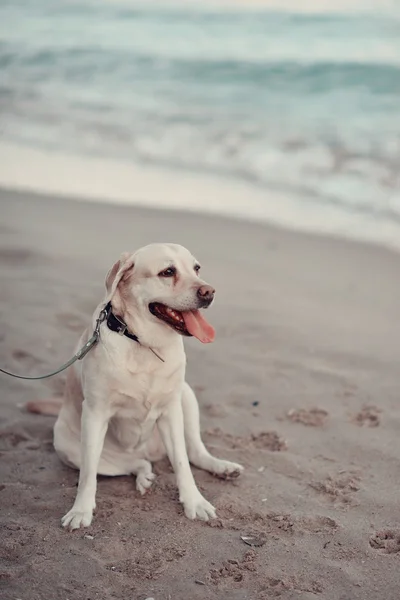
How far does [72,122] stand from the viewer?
12.2m

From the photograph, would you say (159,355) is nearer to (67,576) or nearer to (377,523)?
(67,576)

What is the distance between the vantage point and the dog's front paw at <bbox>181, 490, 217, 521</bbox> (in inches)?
140

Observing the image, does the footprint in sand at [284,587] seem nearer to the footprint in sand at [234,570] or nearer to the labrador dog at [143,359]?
the footprint in sand at [234,570]

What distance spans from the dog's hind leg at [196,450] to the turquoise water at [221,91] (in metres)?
4.80

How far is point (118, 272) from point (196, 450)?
1.10 metres

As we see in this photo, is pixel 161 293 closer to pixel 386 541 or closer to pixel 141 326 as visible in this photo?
pixel 141 326

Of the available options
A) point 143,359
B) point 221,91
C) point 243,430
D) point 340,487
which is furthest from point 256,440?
point 221,91

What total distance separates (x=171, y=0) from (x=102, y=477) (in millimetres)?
20751

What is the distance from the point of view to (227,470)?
3938mm

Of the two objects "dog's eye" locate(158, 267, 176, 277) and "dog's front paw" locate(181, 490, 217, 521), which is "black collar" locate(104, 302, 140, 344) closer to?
"dog's eye" locate(158, 267, 176, 277)

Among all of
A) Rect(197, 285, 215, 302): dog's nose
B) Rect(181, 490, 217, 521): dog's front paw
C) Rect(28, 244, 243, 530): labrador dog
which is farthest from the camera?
Rect(181, 490, 217, 521): dog's front paw

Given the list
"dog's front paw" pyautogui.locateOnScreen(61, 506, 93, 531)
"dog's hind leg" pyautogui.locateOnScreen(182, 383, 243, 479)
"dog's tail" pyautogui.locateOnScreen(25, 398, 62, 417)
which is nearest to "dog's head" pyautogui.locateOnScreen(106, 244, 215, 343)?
"dog's hind leg" pyautogui.locateOnScreen(182, 383, 243, 479)

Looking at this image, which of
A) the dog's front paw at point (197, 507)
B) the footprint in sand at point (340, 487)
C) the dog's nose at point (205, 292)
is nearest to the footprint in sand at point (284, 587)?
the dog's front paw at point (197, 507)

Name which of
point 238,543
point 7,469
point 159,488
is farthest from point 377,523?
point 7,469
